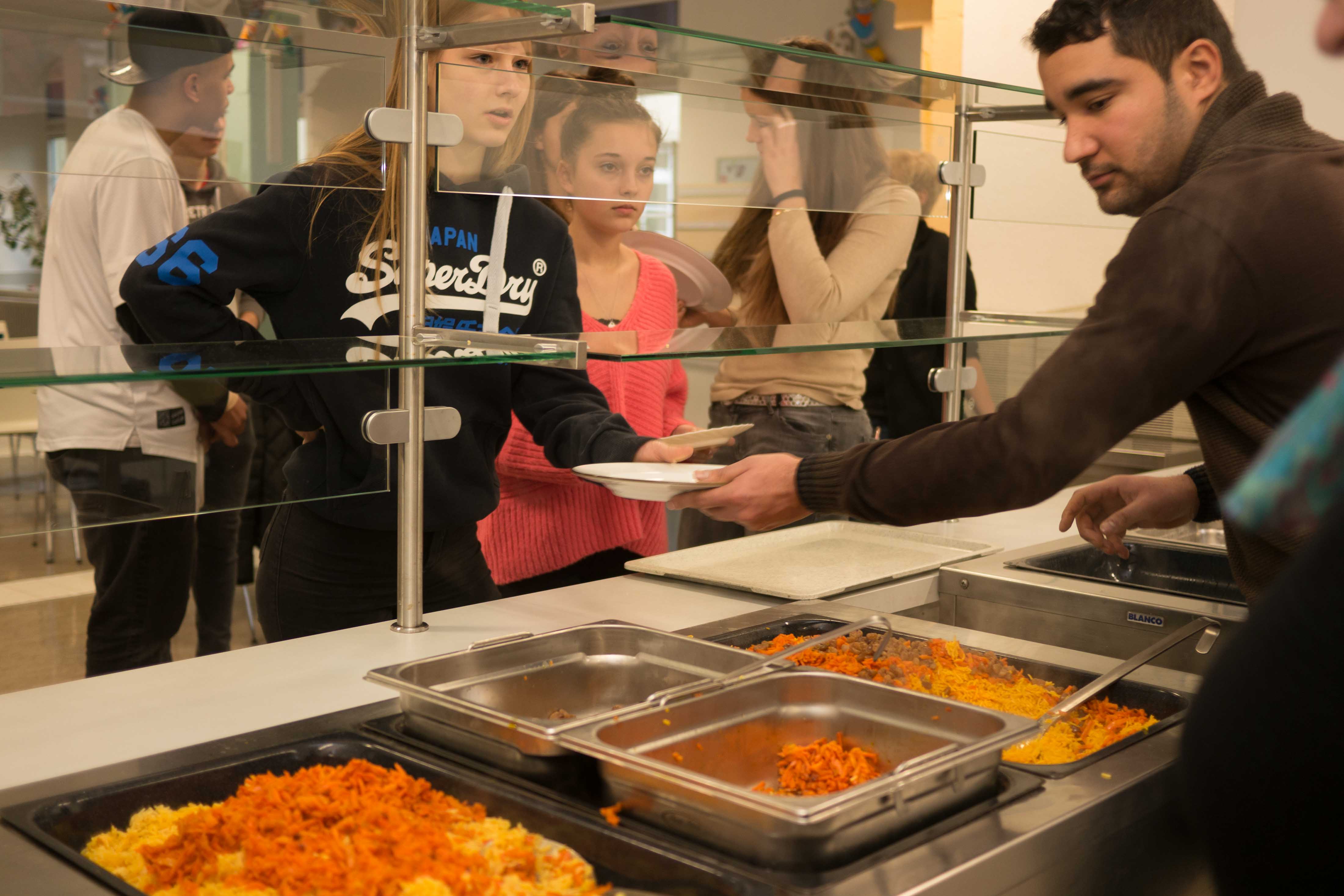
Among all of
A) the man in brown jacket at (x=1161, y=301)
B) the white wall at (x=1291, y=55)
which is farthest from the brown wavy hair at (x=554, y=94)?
the white wall at (x=1291, y=55)

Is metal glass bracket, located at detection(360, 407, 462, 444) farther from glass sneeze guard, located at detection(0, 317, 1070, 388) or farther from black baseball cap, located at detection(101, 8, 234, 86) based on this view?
black baseball cap, located at detection(101, 8, 234, 86)

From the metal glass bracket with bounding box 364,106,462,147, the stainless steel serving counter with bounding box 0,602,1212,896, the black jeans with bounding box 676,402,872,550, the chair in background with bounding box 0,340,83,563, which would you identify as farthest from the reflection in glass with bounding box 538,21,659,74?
the black jeans with bounding box 676,402,872,550

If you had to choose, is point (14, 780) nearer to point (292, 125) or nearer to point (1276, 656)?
point (292, 125)

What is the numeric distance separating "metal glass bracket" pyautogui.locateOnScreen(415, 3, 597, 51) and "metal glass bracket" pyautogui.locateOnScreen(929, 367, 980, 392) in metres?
1.09

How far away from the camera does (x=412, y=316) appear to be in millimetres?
1433

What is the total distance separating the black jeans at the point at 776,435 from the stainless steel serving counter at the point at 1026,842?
159 centimetres

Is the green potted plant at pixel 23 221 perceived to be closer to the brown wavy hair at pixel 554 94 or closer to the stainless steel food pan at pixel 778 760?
the brown wavy hair at pixel 554 94

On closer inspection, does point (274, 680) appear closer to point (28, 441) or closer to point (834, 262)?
point (28, 441)

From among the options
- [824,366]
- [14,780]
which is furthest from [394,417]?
[824,366]

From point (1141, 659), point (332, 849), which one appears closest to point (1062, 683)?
point (1141, 659)

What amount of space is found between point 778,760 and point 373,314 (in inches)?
32.1

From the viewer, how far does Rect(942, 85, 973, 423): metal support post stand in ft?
6.81

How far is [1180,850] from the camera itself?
112 centimetres

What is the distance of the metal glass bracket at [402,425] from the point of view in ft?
4.50
